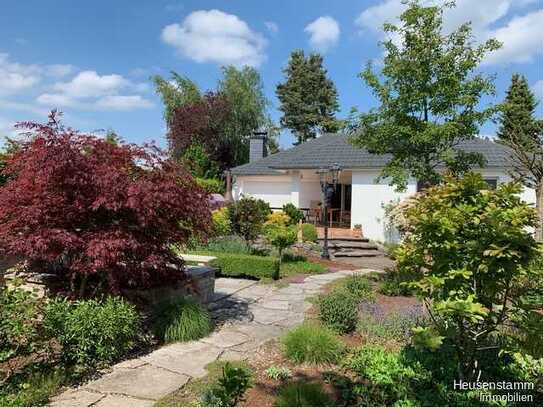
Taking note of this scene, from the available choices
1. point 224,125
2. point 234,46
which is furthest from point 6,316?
point 224,125

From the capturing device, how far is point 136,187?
15.3 feet

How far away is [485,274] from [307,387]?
5.89ft

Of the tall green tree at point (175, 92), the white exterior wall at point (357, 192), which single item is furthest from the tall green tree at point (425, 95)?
the tall green tree at point (175, 92)

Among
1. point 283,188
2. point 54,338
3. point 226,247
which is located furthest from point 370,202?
point 54,338

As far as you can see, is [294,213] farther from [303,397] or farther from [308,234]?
[303,397]

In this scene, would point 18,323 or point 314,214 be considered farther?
point 314,214

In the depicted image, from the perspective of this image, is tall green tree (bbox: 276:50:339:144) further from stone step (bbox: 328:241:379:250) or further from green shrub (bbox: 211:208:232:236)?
green shrub (bbox: 211:208:232:236)

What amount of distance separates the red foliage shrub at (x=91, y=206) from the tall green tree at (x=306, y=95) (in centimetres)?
4074

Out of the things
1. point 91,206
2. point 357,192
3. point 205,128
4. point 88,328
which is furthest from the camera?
point 205,128

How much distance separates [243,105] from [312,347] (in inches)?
1157

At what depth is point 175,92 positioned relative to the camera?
3319 centimetres

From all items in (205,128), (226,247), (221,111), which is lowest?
(226,247)

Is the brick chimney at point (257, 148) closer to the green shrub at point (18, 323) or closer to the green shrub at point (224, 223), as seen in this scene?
the green shrub at point (224, 223)

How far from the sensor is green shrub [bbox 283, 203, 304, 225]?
60.0ft
